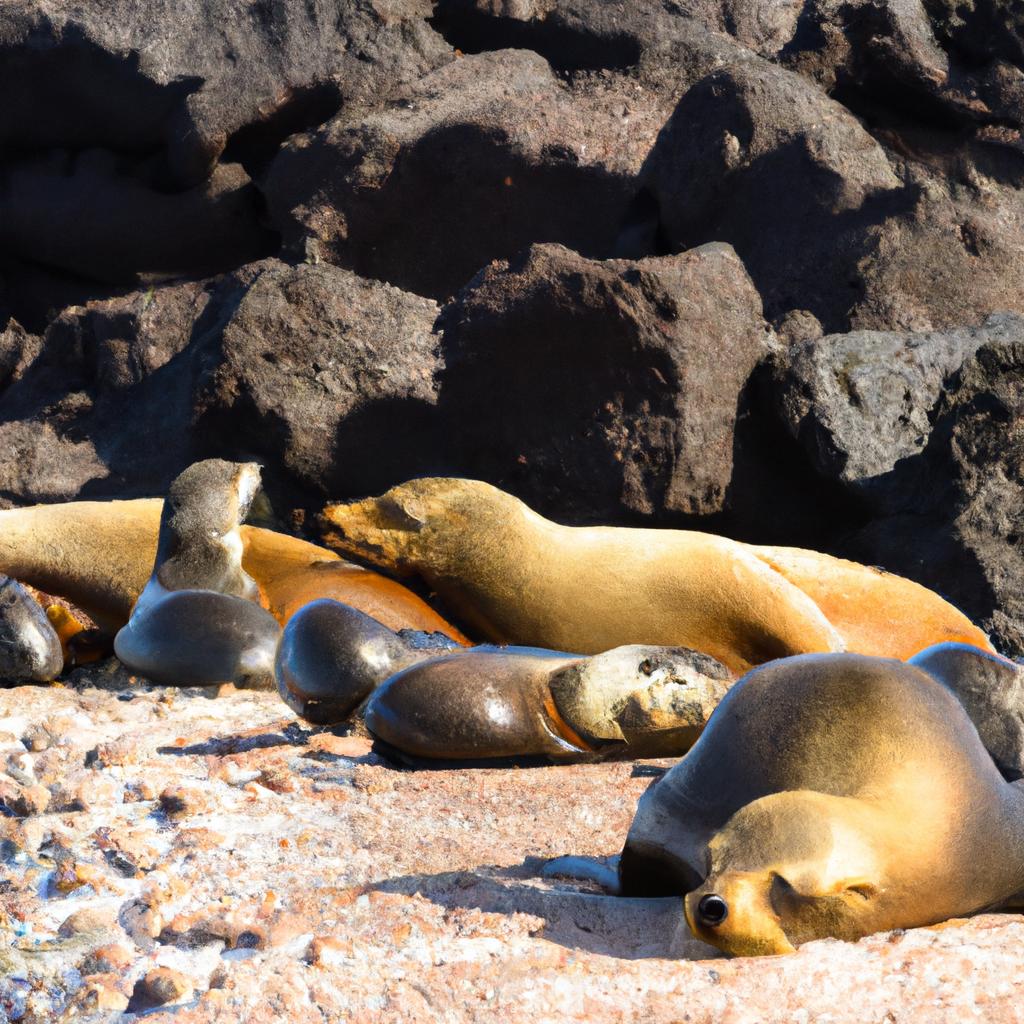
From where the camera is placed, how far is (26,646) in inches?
200

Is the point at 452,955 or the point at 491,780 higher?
the point at 452,955

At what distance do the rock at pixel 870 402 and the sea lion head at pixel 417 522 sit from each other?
1.50m

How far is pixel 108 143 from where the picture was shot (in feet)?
30.9

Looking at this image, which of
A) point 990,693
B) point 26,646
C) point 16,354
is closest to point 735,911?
point 990,693

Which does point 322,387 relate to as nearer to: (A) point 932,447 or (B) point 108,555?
(B) point 108,555

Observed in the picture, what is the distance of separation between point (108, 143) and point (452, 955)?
8250 millimetres

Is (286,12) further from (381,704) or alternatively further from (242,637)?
(381,704)

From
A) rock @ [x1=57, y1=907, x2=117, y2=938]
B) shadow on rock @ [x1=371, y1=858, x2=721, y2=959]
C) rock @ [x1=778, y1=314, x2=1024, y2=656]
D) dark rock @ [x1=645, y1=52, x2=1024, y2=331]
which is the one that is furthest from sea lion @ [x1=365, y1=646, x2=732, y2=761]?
dark rock @ [x1=645, y1=52, x2=1024, y2=331]

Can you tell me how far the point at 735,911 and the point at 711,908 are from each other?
35mm

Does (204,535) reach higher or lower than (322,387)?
lower

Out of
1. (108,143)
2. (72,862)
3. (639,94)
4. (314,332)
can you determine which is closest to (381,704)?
(72,862)

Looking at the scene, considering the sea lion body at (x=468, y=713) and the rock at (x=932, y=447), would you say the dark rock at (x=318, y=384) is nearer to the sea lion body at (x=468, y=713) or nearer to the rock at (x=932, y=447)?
the rock at (x=932, y=447)

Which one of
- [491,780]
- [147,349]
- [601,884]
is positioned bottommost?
[147,349]

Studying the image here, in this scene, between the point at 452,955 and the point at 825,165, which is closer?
the point at 452,955
